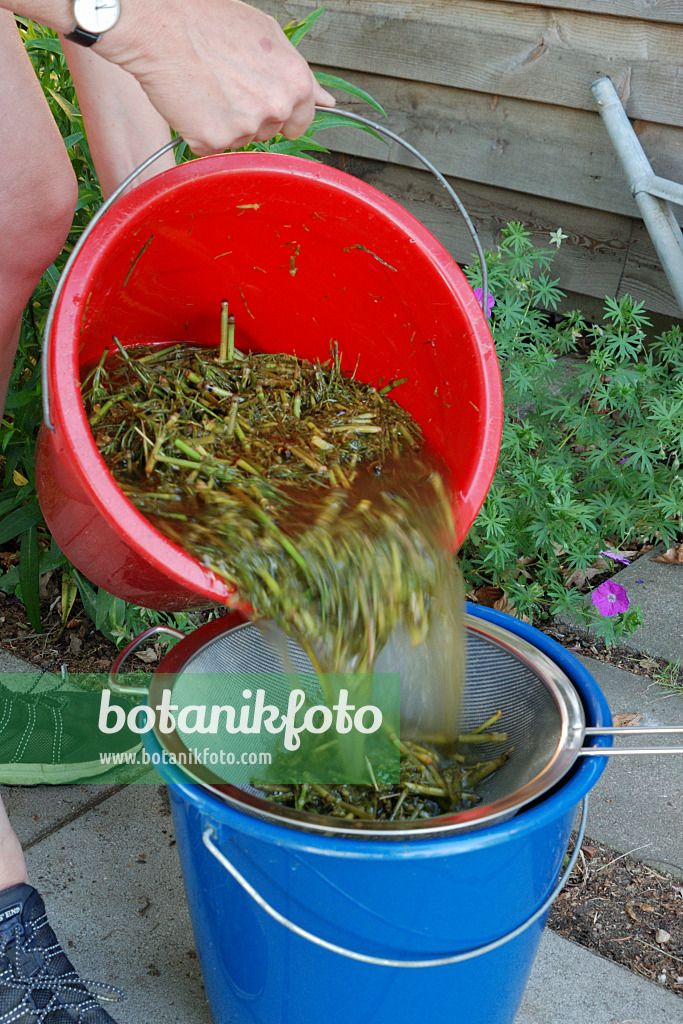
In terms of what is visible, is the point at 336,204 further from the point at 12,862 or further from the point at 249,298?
the point at 12,862

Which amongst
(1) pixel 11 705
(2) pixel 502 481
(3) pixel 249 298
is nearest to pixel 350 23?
(2) pixel 502 481

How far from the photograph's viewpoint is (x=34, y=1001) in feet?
4.61

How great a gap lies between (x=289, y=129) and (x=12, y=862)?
47.1 inches

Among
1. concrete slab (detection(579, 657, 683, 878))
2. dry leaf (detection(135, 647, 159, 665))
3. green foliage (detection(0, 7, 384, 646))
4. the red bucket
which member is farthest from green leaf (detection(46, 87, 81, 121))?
concrete slab (detection(579, 657, 683, 878))

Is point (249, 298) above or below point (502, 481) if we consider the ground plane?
above

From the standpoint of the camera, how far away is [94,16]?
1.13 m

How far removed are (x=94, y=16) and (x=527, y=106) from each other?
7.43 feet

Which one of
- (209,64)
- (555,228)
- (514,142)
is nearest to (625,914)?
(209,64)

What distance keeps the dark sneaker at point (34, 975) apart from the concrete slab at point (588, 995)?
708 millimetres

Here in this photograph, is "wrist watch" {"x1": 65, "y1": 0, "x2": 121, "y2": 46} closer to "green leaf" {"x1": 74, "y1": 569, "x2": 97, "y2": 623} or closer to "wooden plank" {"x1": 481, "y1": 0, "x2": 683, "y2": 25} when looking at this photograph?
"green leaf" {"x1": 74, "y1": 569, "x2": 97, "y2": 623}

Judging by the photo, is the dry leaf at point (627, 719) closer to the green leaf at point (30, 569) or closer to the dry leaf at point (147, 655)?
the dry leaf at point (147, 655)

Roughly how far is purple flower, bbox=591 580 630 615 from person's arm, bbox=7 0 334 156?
4.54 ft

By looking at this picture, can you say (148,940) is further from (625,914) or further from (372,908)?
(625,914)

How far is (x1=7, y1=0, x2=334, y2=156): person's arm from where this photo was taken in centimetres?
115
